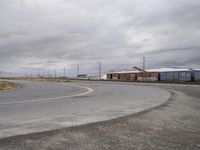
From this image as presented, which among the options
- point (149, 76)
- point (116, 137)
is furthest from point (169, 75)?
point (116, 137)

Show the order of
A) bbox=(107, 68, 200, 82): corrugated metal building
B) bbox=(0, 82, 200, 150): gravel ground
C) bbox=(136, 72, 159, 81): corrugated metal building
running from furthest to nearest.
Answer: bbox=(136, 72, 159, 81): corrugated metal building → bbox=(107, 68, 200, 82): corrugated metal building → bbox=(0, 82, 200, 150): gravel ground

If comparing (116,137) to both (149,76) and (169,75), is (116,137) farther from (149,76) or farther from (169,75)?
(149,76)

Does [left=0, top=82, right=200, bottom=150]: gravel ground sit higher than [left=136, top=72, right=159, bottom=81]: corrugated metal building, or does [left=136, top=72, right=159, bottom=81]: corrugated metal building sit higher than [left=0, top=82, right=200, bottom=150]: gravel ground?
[left=136, top=72, right=159, bottom=81]: corrugated metal building

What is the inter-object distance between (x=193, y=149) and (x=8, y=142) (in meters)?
3.83

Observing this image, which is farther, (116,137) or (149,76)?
(149,76)

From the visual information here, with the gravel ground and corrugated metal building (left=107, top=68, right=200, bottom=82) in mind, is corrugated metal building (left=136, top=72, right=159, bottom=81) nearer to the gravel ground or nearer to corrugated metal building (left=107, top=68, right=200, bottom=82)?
corrugated metal building (left=107, top=68, right=200, bottom=82)

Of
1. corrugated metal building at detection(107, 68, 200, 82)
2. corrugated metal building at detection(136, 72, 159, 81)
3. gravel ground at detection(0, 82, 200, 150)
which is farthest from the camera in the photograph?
corrugated metal building at detection(136, 72, 159, 81)

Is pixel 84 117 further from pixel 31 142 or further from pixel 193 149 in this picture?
pixel 193 149

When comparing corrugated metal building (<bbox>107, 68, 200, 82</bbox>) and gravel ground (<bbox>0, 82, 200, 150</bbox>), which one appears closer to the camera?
gravel ground (<bbox>0, 82, 200, 150</bbox>)

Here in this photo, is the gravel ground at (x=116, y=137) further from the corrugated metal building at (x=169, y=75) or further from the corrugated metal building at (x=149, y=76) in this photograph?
the corrugated metal building at (x=149, y=76)

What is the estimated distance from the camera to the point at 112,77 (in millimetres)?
86875

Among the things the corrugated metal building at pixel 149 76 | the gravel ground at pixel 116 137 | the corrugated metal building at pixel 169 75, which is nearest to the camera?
the gravel ground at pixel 116 137

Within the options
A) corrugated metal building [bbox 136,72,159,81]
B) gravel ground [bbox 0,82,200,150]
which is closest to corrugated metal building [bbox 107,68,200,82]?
corrugated metal building [bbox 136,72,159,81]

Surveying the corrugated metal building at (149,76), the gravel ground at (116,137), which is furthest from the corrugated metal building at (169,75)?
the gravel ground at (116,137)
